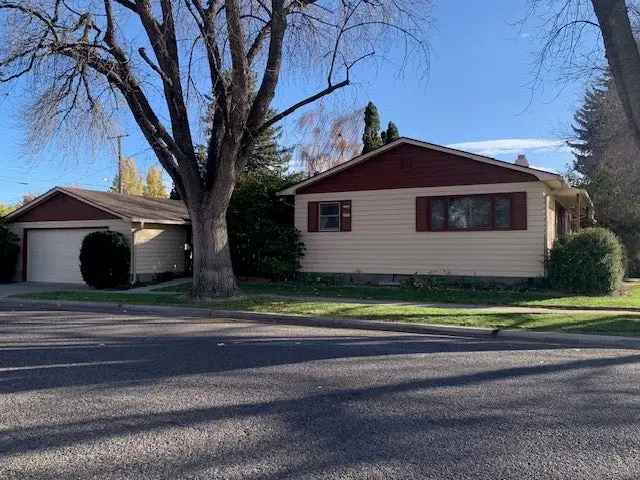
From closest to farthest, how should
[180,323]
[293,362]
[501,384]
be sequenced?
[501,384], [293,362], [180,323]

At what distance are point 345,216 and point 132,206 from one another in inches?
353

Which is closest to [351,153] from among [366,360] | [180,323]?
[180,323]

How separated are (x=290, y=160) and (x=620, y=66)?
119 feet

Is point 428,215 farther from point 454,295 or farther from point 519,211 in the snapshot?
point 454,295

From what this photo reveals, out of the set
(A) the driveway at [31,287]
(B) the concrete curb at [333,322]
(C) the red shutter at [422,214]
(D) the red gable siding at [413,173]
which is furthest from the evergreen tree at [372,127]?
(B) the concrete curb at [333,322]

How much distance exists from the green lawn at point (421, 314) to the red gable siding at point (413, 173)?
216 inches

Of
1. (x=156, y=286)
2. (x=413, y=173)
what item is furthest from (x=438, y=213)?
(x=156, y=286)

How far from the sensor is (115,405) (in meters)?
5.50

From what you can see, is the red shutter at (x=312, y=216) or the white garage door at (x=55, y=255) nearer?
the red shutter at (x=312, y=216)

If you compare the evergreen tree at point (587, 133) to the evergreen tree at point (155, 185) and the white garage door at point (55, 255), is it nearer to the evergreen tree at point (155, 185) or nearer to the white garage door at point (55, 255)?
the white garage door at point (55, 255)

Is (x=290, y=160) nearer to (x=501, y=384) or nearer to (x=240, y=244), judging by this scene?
(x=240, y=244)

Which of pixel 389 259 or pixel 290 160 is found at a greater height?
pixel 290 160

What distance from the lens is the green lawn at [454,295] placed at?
14366 millimetres

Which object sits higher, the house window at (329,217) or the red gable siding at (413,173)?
the red gable siding at (413,173)
